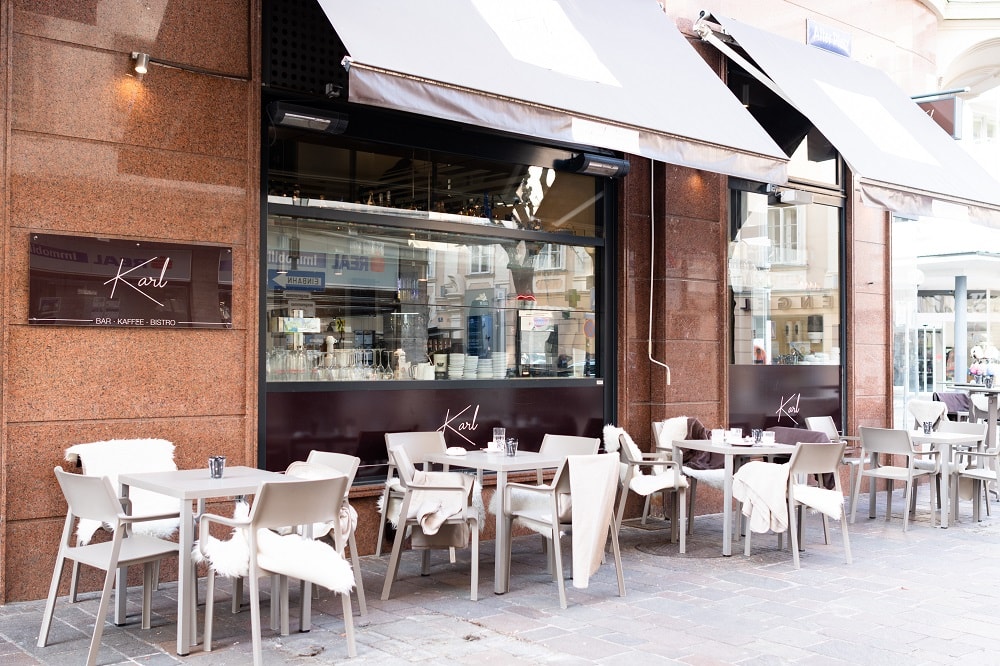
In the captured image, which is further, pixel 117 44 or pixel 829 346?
pixel 829 346

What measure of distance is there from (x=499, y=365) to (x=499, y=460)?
6.73 ft

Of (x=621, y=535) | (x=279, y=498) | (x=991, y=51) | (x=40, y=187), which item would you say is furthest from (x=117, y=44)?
(x=991, y=51)

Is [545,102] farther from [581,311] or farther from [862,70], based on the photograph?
[862,70]

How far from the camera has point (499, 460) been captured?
236 inches

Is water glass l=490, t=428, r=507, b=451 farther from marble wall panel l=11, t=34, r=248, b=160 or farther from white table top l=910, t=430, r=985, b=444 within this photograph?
white table top l=910, t=430, r=985, b=444

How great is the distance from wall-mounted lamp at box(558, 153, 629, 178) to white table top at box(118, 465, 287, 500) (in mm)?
4082

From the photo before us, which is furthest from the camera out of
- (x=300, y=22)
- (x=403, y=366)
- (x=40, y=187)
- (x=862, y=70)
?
(x=862, y=70)

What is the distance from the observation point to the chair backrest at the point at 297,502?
4270 mm

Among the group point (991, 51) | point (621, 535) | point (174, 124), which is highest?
point (991, 51)

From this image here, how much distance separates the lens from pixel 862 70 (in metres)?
10.3

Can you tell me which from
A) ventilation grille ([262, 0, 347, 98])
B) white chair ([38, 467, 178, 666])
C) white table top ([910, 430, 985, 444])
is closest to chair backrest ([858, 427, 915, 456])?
white table top ([910, 430, 985, 444])

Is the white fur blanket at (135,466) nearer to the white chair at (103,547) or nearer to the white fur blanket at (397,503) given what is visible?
the white chair at (103,547)

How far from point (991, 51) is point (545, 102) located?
1007 centimetres

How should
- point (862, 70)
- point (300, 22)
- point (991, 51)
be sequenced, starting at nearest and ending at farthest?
point (300, 22) < point (862, 70) < point (991, 51)
